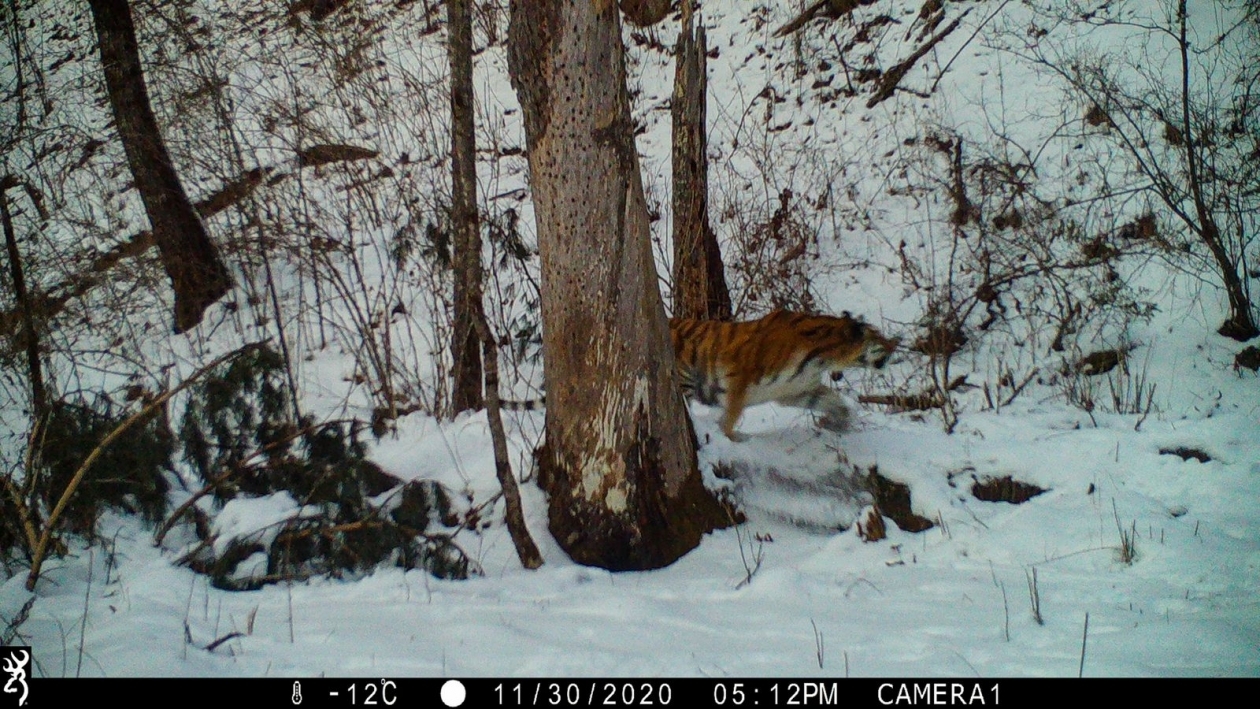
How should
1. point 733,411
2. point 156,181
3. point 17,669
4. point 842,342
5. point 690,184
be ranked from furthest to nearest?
point 156,181
point 690,184
point 842,342
point 733,411
point 17,669

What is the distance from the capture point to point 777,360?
5293 millimetres

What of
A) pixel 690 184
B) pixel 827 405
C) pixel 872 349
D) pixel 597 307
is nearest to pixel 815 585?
pixel 597 307

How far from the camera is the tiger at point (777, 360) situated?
5273mm

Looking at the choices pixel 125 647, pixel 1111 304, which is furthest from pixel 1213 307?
pixel 125 647

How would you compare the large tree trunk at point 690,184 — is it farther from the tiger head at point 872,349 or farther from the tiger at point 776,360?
the tiger head at point 872,349

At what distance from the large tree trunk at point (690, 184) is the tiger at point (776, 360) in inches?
47.3

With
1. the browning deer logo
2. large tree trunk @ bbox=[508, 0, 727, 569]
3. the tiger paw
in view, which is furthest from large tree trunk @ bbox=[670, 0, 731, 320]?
the browning deer logo

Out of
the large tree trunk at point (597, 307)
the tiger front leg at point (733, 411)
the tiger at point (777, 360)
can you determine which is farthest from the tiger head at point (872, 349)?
the large tree trunk at point (597, 307)

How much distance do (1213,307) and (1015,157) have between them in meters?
2.88

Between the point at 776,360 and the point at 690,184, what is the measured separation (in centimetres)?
206

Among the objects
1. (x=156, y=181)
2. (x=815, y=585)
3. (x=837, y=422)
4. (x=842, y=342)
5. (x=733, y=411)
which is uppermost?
(x=156, y=181)

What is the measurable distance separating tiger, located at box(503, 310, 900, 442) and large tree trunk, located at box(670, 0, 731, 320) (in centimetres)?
120

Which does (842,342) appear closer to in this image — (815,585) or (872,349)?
(872,349)

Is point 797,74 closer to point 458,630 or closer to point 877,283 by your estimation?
point 877,283
